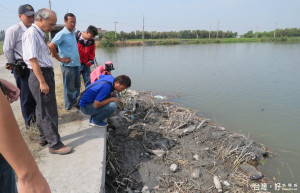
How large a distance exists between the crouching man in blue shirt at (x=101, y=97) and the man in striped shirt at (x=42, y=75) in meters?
0.76

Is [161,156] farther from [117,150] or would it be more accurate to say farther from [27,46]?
[27,46]

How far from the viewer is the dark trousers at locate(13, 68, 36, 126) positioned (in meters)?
3.46

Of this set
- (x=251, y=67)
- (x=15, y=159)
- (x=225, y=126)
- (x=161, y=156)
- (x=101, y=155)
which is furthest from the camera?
(x=251, y=67)

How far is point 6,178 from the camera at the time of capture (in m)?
1.09

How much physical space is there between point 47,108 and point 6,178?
199 cm

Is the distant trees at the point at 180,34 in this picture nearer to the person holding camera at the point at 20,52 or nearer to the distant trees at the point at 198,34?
the distant trees at the point at 198,34

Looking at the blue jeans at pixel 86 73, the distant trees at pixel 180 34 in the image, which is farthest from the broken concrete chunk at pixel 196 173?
the distant trees at pixel 180 34

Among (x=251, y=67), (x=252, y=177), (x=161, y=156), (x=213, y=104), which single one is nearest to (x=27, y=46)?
(x=161, y=156)

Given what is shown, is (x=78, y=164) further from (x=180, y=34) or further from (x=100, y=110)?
(x=180, y=34)

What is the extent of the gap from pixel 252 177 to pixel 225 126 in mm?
2564

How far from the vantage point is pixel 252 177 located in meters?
3.87

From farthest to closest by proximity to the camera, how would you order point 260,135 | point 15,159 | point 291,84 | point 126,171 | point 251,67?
point 251,67
point 291,84
point 260,135
point 126,171
point 15,159

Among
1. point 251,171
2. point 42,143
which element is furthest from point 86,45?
point 251,171

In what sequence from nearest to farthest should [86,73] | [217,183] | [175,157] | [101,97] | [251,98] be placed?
1. [217,183]
2. [101,97]
3. [175,157]
4. [86,73]
5. [251,98]
